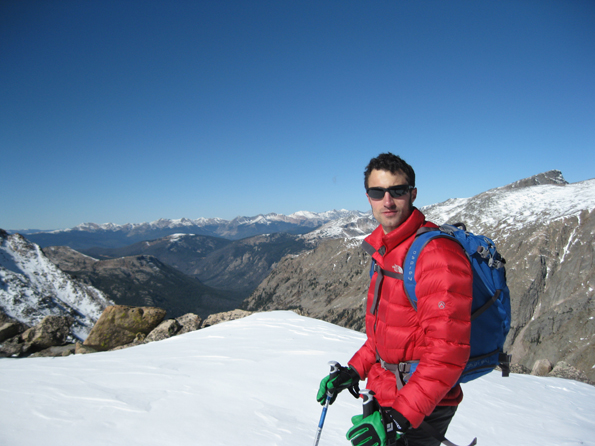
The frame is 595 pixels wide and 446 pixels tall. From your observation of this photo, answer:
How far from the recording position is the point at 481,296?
2764 mm

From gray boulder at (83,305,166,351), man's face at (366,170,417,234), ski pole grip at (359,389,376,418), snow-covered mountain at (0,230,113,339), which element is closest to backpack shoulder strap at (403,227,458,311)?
man's face at (366,170,417,234)

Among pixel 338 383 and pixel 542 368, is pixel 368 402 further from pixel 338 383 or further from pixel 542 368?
pixel 542 368

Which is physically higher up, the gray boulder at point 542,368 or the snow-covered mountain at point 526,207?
the snow-covered mountain at point 526,207

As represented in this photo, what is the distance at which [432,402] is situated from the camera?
244 centimetres

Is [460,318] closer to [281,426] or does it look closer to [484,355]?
[484,355]

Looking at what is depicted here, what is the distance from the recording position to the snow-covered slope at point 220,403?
4.59 meters

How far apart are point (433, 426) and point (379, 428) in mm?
637

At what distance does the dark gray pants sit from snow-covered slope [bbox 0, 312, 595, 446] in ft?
8.51

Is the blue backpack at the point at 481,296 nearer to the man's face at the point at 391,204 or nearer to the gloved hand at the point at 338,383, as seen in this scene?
the man's face at the point at 391,204

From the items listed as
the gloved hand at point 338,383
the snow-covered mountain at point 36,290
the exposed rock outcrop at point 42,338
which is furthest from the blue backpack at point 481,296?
the snow-covered mountain at point 36,290

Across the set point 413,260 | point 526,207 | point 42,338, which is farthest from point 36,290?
point 526,207

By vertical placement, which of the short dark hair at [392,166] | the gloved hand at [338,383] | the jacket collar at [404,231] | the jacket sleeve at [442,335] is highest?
the short dark hair at [392,166]

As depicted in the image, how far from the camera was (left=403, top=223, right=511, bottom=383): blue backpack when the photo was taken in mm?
2764

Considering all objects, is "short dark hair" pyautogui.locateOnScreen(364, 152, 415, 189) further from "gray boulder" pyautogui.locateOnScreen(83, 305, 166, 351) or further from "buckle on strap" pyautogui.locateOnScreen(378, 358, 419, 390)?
"gray boulder" pyautogui.locateOnScreen(83, 305, 166, 351)
